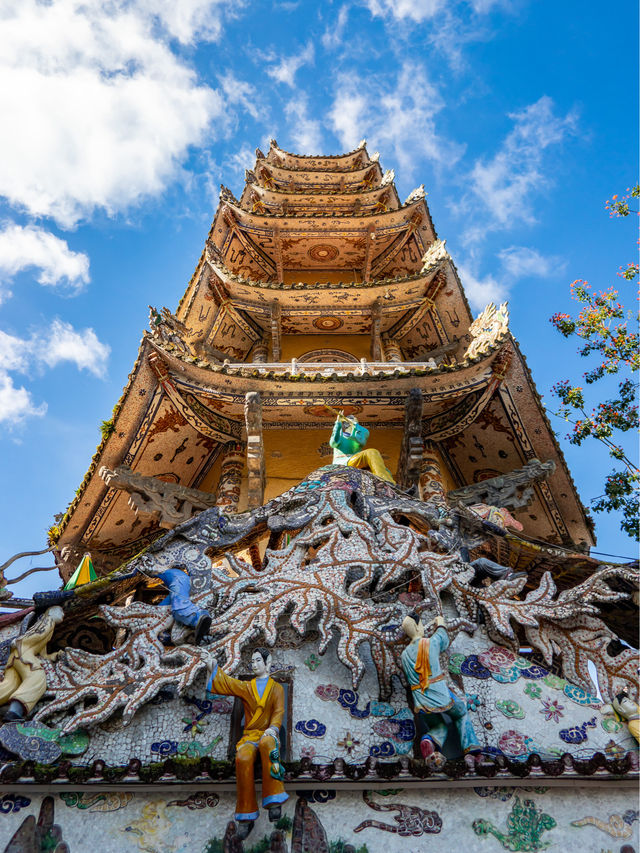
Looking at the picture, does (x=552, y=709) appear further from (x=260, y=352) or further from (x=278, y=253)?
(x=278, y=253)

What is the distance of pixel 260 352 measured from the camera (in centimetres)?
1518

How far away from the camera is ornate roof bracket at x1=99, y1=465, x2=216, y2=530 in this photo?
1097cm

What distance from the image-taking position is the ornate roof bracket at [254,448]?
35.4 feet

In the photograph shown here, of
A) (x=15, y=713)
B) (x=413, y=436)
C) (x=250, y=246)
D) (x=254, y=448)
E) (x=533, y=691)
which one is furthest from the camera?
(x=250, y=246)

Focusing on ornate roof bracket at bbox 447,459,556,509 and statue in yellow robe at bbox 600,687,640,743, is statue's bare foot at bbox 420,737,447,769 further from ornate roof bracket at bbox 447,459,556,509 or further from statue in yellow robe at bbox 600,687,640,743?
ornate roof bracket at bbox 447,459,556,509

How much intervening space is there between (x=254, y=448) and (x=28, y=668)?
5080 millimetres

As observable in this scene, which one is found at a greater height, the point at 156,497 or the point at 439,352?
the point at 439,352

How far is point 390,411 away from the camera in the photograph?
11789 mm

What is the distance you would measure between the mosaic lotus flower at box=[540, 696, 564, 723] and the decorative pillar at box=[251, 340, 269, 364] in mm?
10030

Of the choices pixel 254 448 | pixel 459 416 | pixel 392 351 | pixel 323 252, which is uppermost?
pixel 323 252

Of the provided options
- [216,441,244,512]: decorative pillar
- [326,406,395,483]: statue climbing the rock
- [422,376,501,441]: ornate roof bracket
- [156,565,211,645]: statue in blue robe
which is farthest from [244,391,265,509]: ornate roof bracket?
[156,565,211,645]: statue in blue robe

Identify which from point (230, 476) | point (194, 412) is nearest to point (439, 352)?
point (230, 476)

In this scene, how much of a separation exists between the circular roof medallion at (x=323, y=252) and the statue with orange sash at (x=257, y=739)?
1309 centimetres

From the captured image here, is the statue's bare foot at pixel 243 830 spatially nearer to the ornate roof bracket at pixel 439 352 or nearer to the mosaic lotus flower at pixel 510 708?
the mosaic lotus flower at pixel 510 708
